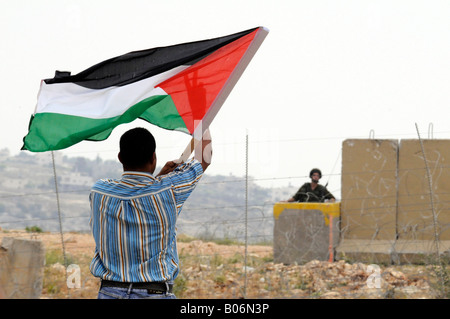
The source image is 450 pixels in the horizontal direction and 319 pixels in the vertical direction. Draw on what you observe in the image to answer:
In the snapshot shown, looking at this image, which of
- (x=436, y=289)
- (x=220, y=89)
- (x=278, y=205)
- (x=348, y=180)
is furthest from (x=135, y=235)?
(x=348, y=180)

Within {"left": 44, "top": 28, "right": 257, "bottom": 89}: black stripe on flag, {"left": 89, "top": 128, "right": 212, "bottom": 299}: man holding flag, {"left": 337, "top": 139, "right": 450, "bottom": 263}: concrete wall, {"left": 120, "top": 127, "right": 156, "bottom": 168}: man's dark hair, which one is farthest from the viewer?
{"left": 337, "top": 139, "right": 450, "bottom": 263}: concrete wall

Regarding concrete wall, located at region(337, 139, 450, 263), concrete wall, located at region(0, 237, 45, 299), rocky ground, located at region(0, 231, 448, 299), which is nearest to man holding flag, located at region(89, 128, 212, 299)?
concrete wall, located at region(0, 237, 45, 299)

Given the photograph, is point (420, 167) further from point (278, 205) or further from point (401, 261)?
point (278, 205)

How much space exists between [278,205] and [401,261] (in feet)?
7.48

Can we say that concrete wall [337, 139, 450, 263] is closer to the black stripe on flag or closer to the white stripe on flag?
the black stripe on flag

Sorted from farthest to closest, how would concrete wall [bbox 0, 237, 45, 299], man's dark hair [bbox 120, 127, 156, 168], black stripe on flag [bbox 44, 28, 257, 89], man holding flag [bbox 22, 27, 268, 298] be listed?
concrete wall [bbox 0, 237, 45, 299] < black stripe on flag [bbox 44, 28, 257, 89] < man holding flag [bbox 22, 27, 268, 298] < man's dark hair [bbox 120, 127, 156, 168]

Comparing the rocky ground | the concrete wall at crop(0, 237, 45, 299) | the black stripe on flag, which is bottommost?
the rocky ground

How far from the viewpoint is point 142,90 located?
483 cm

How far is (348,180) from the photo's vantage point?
12.8m

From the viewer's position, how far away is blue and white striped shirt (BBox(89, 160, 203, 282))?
364 cm

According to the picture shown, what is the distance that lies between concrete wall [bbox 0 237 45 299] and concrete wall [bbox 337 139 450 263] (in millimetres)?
5717

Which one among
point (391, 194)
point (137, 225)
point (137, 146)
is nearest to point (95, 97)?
point (137, 146)

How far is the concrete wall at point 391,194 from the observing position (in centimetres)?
1245

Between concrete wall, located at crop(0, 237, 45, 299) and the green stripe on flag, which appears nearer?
the green stripe on flag
